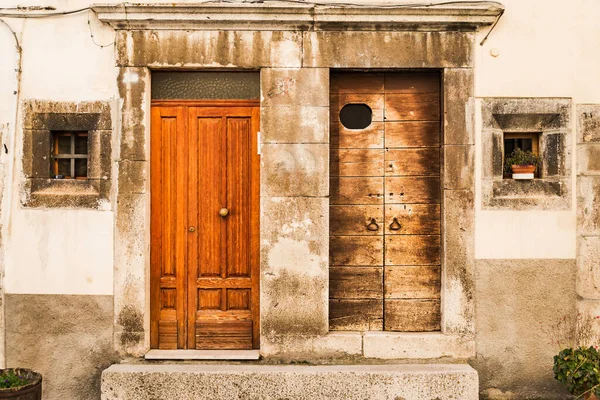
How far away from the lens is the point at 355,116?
5.87 m

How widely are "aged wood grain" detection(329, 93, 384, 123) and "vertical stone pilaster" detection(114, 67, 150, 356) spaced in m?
1.86

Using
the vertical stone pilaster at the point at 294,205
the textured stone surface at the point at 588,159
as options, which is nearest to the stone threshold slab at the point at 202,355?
the vertical stone pilaster at the point at 294,205

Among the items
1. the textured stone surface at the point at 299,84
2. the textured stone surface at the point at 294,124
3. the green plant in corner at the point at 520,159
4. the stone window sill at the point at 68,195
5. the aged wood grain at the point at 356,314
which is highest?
the textured stone surface at the point at 299,84

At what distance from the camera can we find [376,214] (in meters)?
5.83

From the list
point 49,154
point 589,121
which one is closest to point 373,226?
point 589,121

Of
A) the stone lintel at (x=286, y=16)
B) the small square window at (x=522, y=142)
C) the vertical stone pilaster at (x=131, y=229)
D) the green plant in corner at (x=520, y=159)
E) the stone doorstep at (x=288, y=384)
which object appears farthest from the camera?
the small square window at (x=522, y=142)

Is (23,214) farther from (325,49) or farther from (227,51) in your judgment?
(325,49)

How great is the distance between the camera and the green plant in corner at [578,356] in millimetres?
5051

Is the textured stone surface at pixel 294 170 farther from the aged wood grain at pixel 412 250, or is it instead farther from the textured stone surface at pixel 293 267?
the aged wood grain at pixel 412 250

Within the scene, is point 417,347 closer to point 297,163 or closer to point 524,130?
point 297,163

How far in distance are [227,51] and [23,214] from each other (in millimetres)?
2534

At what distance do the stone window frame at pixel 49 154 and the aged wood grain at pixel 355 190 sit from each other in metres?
2.21

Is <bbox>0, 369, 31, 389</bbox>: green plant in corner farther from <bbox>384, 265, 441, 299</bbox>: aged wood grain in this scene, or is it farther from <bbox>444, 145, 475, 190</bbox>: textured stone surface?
<bbox>444, 145, 475, 190</bbox>: textured stone surface

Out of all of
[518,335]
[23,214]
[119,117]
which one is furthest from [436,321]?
[23,214]
